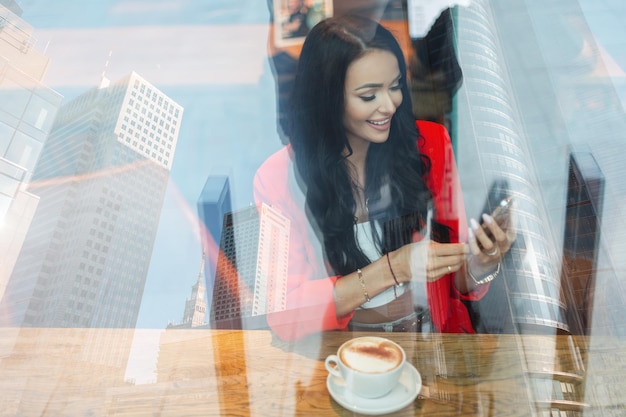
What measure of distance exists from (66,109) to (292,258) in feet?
2.83

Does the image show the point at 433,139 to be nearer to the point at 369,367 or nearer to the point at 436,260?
the point at 436,260

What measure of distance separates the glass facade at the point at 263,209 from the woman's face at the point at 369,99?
0.03 m

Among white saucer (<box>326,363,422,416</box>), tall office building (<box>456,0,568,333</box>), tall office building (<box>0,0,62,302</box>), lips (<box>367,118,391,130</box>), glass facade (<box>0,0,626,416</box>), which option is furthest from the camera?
lips (<box>367,118,391,130</box>)

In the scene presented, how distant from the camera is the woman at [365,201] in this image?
3.42ft

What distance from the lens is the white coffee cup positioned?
0.66 meters

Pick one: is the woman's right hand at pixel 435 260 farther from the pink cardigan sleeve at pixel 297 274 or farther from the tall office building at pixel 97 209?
the tall office building at pixel 97 209

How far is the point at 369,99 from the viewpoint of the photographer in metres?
1.21

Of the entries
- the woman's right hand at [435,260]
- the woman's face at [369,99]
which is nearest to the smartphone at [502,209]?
the woman's right hand at [435,260]

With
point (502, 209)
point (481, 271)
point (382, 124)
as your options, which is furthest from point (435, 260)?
point (382, 124)

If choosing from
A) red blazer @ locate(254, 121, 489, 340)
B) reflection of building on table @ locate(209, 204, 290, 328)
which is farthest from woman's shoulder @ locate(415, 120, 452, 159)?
reflection of building on table @ locate(209, 204, 290, 328)

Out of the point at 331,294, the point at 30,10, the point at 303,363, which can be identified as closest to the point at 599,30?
the point at 331,294

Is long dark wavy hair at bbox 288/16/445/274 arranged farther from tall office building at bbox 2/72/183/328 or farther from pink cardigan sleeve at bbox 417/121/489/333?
tall office building at bbox 2/72/183/328

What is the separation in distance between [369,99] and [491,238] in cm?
51

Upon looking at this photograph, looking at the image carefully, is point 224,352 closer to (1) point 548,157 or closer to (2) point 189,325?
(2) point 189,325
